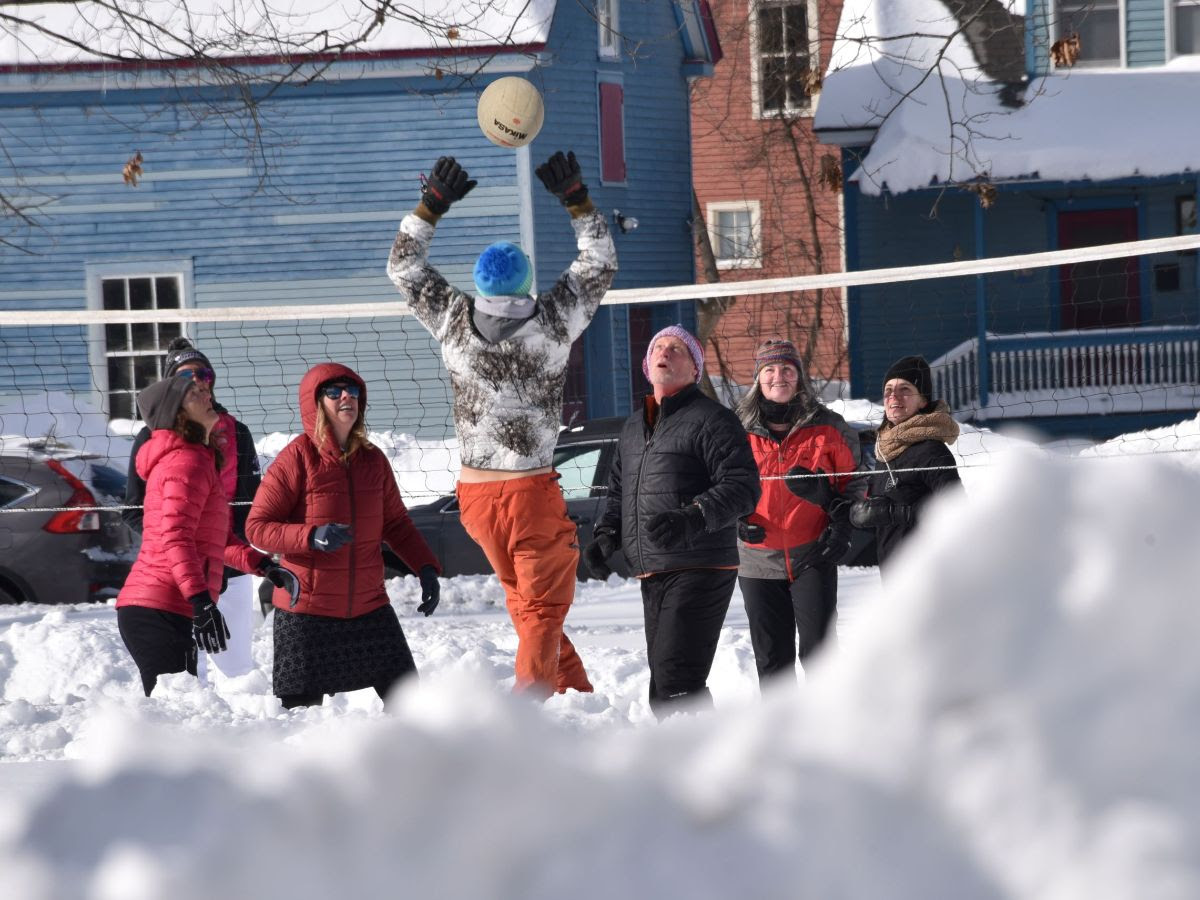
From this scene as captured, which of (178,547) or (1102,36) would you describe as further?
(1102,36)

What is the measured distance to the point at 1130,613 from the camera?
68.9 inches

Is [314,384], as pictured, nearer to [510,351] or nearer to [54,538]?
[510,351]

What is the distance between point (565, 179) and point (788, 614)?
2037 mm

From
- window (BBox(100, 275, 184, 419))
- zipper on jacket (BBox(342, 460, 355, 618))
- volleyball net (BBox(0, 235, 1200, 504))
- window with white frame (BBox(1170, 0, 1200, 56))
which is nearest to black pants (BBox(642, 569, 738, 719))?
zipper on jacket (BBox(342, 460, 355, 618))

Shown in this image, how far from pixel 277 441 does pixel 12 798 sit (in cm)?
1724

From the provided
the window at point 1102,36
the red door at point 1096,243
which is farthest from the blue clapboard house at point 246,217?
the red door at point 1096,243

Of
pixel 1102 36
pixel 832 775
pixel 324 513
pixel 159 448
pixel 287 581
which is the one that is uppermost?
pixel 1102 36

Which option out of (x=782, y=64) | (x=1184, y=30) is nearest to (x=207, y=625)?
(x=1184, y=30)

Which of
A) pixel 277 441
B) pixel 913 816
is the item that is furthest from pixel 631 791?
pixel 277 441

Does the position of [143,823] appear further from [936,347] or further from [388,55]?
[936,347]

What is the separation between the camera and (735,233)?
1174 inches

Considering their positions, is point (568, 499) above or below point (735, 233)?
below

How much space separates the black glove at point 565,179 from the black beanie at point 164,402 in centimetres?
169

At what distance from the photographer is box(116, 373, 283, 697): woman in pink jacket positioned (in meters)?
6.08
